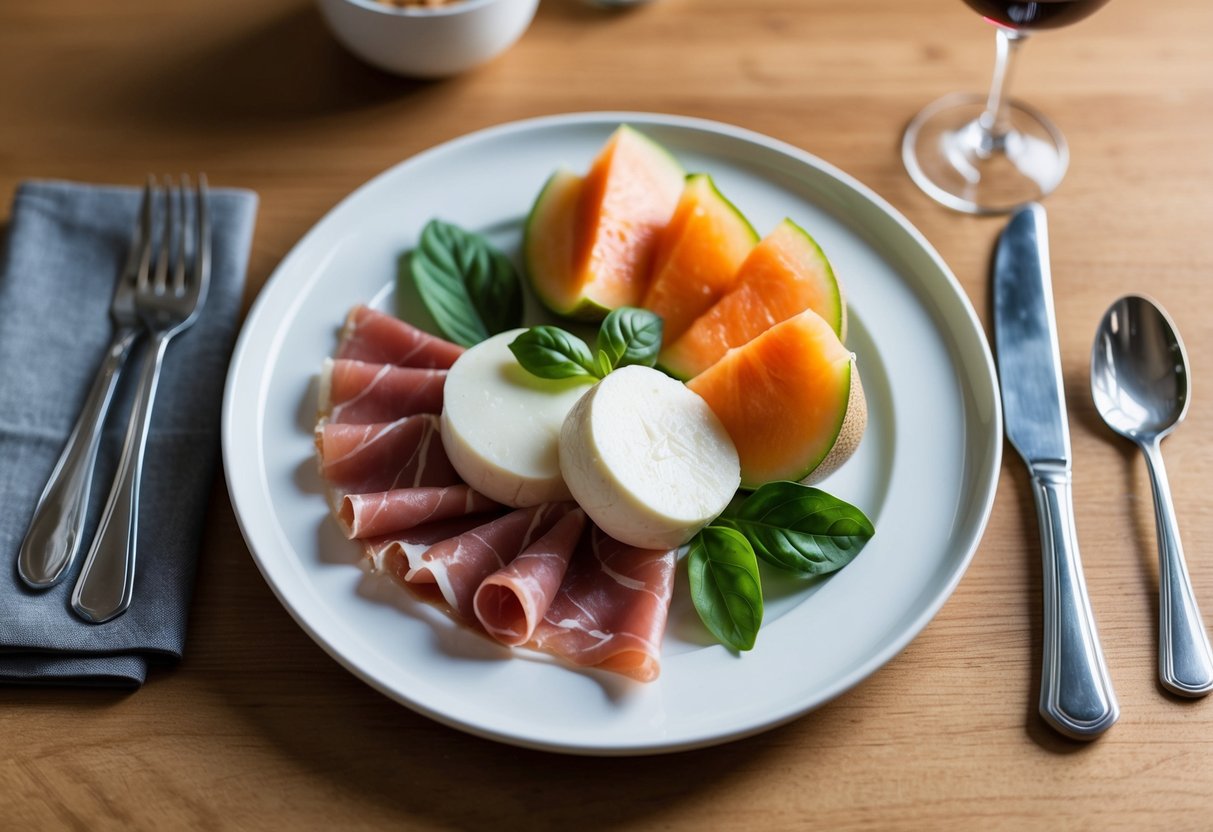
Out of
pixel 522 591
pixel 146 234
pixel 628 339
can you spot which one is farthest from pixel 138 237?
pixel 522 591

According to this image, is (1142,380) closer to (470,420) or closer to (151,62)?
(470,420)

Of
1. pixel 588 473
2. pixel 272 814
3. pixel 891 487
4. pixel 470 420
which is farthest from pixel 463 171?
pixel 272 814

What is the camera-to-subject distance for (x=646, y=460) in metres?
1.44

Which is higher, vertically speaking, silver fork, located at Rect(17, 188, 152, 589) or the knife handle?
silver fork, located at Rect(17, 188, 152, 589)

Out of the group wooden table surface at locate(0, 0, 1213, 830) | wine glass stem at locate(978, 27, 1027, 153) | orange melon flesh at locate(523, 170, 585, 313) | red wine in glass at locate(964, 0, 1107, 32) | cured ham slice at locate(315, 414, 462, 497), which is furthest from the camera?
wine glass stem at locate(978, 27, 1027, 153)

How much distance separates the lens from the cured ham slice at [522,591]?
1.36m

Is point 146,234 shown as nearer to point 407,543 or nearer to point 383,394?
point 383,394

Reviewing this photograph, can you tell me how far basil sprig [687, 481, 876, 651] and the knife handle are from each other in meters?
0.29

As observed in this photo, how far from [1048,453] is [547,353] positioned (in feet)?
2.69

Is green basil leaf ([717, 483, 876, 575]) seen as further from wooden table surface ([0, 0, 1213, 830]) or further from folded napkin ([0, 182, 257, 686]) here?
folded napkin ([0, 182, 257, 686])

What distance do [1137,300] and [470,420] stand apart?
1.20m

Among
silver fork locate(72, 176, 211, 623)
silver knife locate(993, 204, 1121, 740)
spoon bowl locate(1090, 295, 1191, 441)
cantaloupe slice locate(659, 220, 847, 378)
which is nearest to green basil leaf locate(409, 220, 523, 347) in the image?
cantaloupe slice locate(659, 220, 847, 378)

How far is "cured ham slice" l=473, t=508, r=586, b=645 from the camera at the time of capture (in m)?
1.36

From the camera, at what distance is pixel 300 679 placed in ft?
4.73
